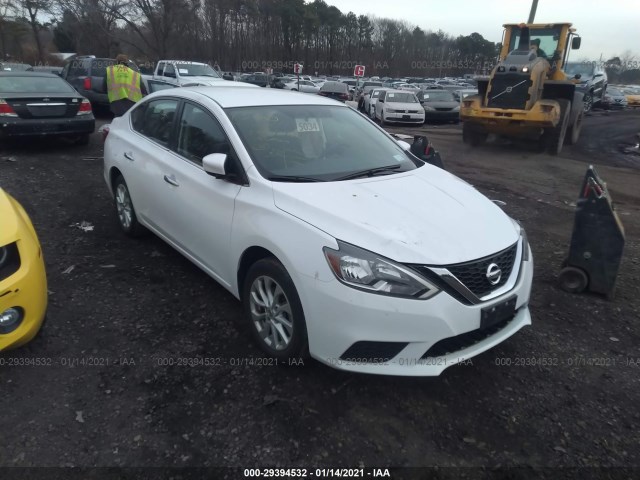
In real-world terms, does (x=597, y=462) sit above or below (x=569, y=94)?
below

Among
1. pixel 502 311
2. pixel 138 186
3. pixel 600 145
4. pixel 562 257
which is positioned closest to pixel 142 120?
pixel 138 186

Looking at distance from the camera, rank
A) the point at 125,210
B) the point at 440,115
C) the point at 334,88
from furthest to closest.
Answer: the point at 334,88 < the point at 440,115 < the point at 125,210

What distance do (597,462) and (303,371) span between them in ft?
5.39

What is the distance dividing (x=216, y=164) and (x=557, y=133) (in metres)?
10.5

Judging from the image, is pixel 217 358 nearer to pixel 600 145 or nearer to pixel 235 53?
pixel 600 145

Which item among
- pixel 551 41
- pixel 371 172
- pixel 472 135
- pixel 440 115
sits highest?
pixel 551 41

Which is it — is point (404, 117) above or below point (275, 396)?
above

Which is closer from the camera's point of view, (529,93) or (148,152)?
(148,152)

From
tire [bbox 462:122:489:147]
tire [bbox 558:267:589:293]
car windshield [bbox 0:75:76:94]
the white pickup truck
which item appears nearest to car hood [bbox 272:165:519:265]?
tire [bbox 558:267:589:293]

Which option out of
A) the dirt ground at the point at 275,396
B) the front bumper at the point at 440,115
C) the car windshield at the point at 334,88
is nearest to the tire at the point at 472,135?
the front bumper at the point at 440,115

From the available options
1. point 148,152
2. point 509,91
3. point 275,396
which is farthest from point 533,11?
point 275,396

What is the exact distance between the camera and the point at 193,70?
1496 cm

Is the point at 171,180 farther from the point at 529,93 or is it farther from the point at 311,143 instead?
the point at 529,93

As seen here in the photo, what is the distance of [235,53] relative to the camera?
189 ft
